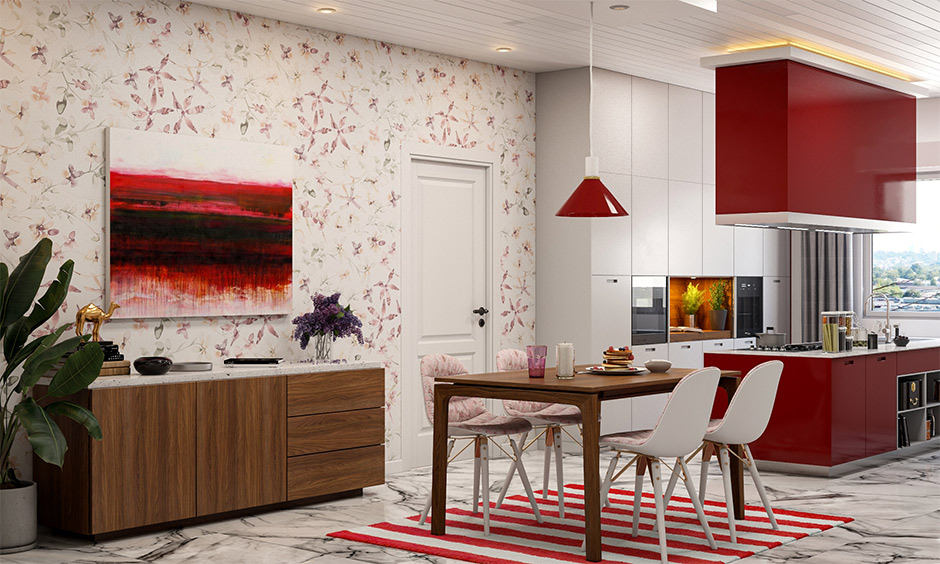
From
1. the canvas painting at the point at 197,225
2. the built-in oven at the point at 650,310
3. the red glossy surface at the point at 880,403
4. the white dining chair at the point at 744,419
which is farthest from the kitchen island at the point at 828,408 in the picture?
the canvas painting at the point at 197,225

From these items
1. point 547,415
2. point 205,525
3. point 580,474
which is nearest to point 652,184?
point 580,474

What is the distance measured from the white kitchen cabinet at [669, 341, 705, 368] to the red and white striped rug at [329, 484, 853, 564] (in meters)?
2.64

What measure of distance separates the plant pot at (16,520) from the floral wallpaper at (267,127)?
943 millimetres

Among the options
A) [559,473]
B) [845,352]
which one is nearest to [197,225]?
[559,473]

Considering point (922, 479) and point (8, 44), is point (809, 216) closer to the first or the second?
point (922, 479)

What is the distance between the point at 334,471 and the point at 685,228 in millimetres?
4040

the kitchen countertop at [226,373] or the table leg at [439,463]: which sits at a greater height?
the kitchen countertop at [226,373]

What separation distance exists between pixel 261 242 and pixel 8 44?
1744mm

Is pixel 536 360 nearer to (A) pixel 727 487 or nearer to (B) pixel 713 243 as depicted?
(A) pixel 727 487

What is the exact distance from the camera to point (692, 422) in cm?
483

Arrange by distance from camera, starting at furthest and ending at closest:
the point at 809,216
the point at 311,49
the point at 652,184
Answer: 1. the point at 652,184
2. the point at 809,216
3. the point at 311,49

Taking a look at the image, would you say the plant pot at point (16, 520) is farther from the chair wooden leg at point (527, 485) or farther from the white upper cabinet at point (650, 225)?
the white upper cabinet at point (650, 225)

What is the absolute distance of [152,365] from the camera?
5.32 m

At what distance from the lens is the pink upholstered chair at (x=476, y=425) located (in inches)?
212
